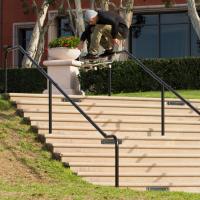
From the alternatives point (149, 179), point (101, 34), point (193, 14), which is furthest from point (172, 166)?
point (193, 14)

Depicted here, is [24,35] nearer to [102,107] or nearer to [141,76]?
[141,76]

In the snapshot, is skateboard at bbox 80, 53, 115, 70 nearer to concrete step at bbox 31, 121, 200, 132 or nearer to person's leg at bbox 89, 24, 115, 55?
person's leg at bbox 89, 24, 115, 55

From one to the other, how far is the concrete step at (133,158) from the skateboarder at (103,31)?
380 centimetres

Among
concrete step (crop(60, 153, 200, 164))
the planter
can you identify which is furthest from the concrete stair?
the planter

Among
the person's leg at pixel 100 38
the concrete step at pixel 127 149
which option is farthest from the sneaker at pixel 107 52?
the concrete step at pixel 127 149

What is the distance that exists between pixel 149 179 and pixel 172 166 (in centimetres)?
73

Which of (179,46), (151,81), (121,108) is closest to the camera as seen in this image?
(121,108)

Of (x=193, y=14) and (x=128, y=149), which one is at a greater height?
(x=193, y=14)

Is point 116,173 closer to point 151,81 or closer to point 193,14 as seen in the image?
point 151,81

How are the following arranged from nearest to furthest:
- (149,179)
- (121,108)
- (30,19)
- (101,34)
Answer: (149,179), (121,108), (101,34), (30,19)

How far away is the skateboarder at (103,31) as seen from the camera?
17.3m

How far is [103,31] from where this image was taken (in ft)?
59.8

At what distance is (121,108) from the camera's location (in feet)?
55.0

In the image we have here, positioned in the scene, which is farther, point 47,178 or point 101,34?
point 101,34
